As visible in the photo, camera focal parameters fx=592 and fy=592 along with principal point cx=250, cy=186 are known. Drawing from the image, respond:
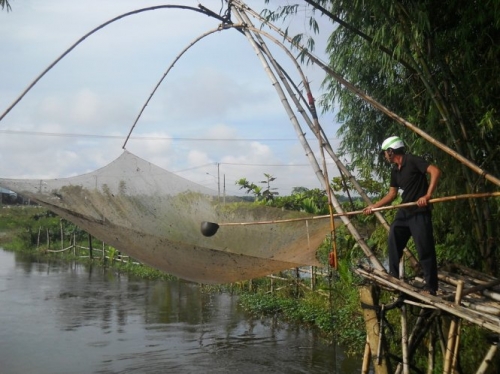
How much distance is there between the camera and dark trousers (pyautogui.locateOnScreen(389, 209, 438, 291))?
10.9 ft

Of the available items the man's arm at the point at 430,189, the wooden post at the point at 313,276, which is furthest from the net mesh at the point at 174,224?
the wooden post at the point at 313,276

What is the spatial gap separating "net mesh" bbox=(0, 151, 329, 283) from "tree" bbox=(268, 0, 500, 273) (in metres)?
1.16

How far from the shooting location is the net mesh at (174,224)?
489 cm

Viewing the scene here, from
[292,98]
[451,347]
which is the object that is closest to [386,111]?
[292,98]

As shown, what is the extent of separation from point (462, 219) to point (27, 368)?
17.4ft

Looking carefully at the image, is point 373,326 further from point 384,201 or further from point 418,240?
point 384,201

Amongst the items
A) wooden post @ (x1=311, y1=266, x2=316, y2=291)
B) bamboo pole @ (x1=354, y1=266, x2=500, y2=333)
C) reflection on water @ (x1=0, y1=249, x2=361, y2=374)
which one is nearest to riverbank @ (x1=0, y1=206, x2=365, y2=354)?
wooden post @ (x1=311, y1=266, x2=316, y2=291)

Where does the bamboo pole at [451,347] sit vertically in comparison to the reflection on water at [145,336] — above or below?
above

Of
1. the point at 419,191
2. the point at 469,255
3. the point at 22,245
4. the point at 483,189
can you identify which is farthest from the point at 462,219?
the point at 22,245

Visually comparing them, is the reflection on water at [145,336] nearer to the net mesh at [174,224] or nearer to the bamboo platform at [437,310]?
the net mesh at [174,224]

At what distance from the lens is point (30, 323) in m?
9.59

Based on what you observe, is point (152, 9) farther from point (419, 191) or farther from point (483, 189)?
point (483, 189)

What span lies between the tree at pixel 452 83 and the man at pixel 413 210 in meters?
0.68

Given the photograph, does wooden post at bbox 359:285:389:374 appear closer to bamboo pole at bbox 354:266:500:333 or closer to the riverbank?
bamboo pole at bbox 354:266:500:333
